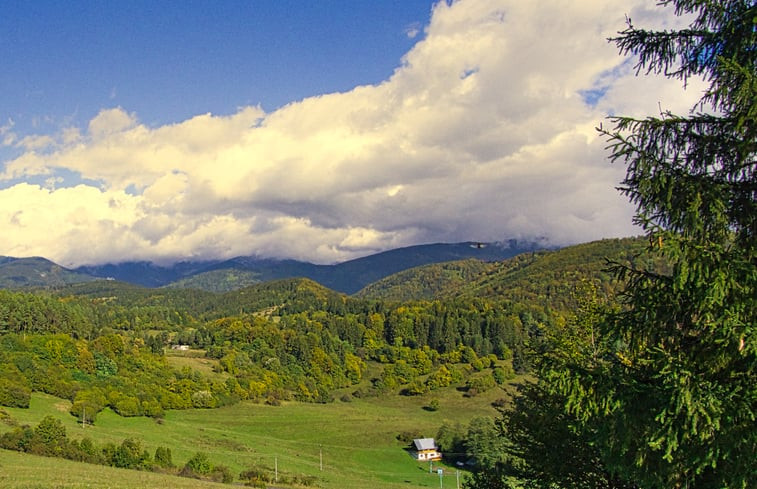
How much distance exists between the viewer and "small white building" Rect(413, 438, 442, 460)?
355 feet

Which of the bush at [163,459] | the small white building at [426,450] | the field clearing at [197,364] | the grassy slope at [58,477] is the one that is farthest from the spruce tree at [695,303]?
the field clearing at [197,364]

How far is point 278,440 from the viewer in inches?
4498

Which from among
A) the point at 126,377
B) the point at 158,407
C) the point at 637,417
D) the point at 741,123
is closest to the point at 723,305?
the point at 637,417

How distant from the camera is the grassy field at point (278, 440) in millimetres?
56103

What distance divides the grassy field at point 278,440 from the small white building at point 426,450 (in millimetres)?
2434

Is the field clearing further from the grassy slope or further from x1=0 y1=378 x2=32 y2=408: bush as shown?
the grassy slope

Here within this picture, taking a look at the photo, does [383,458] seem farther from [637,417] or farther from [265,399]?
[637,417]

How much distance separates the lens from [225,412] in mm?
143000

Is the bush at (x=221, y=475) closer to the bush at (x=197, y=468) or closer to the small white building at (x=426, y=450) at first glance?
the bush at (x=197, y=468)

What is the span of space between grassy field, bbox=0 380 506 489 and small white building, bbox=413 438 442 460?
243 cm

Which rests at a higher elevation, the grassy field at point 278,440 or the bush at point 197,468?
the bush at point 197,468

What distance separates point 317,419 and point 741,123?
144195 millimetres

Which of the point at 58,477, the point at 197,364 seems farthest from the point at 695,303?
the point at 197,364

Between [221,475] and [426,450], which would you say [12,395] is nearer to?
[221,475]
